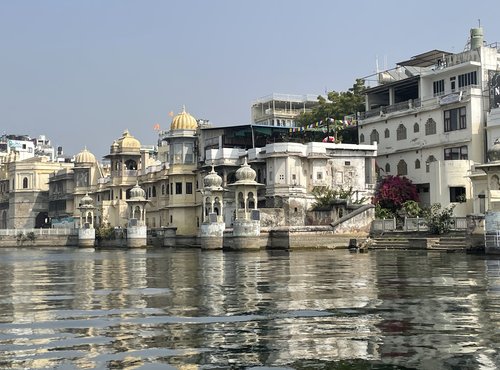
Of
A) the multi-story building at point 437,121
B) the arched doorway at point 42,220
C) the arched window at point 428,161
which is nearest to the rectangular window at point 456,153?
the multi-story building at point 437,121

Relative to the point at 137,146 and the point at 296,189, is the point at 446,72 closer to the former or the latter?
the point at 296,189

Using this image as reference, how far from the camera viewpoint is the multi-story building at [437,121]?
47531mm

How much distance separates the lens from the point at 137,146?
73.4 m

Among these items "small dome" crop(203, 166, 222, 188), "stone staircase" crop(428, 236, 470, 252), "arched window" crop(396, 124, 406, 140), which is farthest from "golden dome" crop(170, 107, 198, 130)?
"stone staircase" crop(428, 236, 470, 252)

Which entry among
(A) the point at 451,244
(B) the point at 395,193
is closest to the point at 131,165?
(B) the point at 395,193

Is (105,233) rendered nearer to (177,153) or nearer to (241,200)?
(177,153)

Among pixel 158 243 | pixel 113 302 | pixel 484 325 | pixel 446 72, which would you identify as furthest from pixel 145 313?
pixel 158 243

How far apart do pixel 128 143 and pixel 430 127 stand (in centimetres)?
3365

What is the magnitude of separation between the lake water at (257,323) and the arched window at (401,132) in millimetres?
35473

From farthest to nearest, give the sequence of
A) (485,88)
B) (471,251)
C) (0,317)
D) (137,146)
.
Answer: (137,146) < (485,88) < (471,251) < (0,317)

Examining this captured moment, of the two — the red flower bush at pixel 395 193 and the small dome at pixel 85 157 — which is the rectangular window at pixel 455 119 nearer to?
the red flower bush at pixel 395 193

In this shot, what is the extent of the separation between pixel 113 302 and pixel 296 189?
36.7 metres

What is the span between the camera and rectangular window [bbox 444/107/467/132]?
48.7 meters

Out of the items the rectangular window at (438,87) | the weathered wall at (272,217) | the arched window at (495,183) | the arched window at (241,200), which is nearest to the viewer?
the arched window at (495,183)
